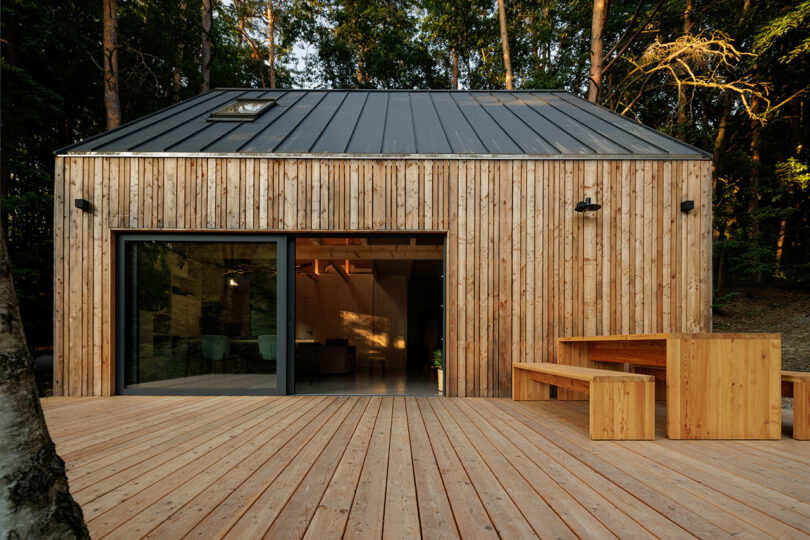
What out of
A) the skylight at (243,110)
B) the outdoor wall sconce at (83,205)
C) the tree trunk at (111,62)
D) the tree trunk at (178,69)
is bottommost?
the outdoor wall sconce at (83,205)

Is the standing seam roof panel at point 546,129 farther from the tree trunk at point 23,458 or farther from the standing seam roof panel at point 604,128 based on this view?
the tree trunk at point 23,458

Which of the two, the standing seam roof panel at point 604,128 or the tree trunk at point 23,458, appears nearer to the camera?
the tree trunk at point 23,458

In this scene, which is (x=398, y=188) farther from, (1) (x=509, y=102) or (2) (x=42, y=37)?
(2) (x=42, y=37)

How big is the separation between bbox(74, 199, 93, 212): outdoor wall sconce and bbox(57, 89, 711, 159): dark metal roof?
61 centimetres

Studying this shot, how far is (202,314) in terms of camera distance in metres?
4.95

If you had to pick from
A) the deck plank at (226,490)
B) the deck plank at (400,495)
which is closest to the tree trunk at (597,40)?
the deck plank at (400,495)

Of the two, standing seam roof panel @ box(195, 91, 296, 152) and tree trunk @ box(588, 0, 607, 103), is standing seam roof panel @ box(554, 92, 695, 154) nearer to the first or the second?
tree trunk @ box(588, 0, 607, 103)

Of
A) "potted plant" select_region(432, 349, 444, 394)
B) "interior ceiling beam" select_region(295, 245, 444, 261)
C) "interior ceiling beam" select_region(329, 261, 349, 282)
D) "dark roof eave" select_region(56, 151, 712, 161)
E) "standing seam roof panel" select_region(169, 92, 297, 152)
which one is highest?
"standing seam roof panel" select_region(169, 92, 297, 152)

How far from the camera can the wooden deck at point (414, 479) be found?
5.54 ft

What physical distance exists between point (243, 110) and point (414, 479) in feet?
20.5

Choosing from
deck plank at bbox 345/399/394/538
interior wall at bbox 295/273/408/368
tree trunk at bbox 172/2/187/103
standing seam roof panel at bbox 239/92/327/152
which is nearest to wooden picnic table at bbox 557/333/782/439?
deck plank at bbox 345/399/394/538

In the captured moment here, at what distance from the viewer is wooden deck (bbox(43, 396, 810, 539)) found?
169 cm

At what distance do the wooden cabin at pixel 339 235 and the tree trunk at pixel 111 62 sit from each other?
371 cm

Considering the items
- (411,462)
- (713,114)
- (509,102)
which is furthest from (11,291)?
(713,114)
